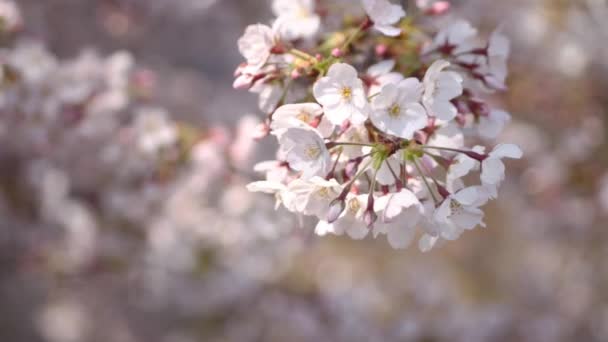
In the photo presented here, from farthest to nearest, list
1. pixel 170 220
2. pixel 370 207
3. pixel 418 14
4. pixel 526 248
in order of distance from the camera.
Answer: pixel 526 248 < pixel 170 220 < pixel 418 14 < pixel 370 207

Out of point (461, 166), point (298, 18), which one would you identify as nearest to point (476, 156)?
point (461, 166)

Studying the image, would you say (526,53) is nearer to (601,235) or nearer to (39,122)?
(601,235)

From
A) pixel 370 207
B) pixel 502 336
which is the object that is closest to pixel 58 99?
pixel 370 207

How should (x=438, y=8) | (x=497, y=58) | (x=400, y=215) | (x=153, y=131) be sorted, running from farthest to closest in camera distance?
(x=153, y=131) < (x=438, y=8) < (x=497, y=58) < (x=400, y=215)

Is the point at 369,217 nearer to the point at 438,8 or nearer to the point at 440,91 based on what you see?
the point at 440,91

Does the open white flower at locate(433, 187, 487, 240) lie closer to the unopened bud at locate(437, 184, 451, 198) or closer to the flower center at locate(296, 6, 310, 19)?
the unopened bud at locate(437, 184, 451, 198)

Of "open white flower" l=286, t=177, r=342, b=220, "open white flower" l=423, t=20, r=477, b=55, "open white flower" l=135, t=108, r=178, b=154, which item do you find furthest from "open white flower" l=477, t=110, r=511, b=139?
"open white flower" l=135, t=108, r=178, b=154

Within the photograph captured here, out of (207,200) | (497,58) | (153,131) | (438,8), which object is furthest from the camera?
(207,200)

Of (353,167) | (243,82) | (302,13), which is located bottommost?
(353,167)

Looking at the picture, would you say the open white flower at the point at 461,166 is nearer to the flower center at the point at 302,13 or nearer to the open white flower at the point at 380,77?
the open white flower at the point at 380,77
